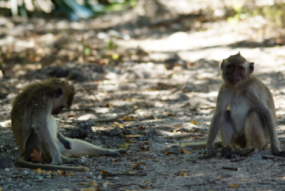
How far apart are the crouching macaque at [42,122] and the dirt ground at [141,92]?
0.25 m

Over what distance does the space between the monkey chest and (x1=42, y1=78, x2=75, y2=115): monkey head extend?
7.39 ft

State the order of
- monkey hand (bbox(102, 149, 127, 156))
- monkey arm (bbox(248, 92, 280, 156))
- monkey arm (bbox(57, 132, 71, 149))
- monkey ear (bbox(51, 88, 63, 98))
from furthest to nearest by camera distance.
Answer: monkey arm (bbox(57, 132, 71, 149))
monkey hand (bbox(102, 149, 127, 156))
monkey ear (bbox(51, 88, 63, 98))
monkey arm (bbox(248, 92, 280, 156))

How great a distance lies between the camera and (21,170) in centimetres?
498

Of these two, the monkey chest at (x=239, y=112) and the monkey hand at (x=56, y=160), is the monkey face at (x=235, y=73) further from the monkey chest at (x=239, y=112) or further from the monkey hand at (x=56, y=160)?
the monkey hand at (x=56, y=160)

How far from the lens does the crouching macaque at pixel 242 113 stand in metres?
5.27

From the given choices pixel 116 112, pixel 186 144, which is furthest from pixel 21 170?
pixel 116 112

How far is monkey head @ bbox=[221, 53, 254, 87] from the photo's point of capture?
5.28 metres

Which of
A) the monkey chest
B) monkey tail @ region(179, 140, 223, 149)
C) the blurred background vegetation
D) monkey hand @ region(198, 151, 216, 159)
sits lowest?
monkey hand @ region(198, 151, 216, 159)

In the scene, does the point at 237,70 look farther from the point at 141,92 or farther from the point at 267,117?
the point at 141,92

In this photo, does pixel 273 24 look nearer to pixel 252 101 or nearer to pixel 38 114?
pixel 252 101

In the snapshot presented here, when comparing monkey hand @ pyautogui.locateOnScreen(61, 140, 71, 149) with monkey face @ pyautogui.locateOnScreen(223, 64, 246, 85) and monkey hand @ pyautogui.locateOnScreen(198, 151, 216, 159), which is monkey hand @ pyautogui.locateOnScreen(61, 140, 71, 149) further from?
monkey face @ pyautogui.locateOnScreen(223, 64, 246, 85)

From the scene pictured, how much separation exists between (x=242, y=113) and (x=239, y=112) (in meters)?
0.05

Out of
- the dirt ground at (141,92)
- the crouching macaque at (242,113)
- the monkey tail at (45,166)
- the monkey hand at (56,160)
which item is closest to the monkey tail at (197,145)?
the dirt ground at (141,92)

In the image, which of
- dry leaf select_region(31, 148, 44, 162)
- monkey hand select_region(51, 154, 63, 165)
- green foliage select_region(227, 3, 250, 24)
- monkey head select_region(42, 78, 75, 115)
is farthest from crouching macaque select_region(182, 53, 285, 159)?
green foliage select_region(227, 3, 250, 24)
